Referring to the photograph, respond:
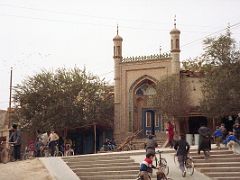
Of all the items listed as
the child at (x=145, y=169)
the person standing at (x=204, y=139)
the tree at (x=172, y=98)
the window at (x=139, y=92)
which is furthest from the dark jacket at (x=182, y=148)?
the window at (x=139, y=92)

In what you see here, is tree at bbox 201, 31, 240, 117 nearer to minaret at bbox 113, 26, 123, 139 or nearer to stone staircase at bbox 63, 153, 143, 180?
stone staircase at bbox 63, 153, 143, 180

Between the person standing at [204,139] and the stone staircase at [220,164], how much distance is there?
1.29ft

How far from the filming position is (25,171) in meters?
18.3

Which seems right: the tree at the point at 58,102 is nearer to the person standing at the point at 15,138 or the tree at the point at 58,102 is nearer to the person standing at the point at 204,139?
the person standing at the point at 15,138

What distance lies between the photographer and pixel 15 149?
2084 centimetres

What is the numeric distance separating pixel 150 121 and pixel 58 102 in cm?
751

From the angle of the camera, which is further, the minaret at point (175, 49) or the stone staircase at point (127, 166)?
the minaret at point (175, 49)

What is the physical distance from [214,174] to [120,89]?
20852mm

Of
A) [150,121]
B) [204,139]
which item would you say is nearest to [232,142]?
[204,139]

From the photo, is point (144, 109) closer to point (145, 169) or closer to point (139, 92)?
point (139, 92)

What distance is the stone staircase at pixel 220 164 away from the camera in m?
16.0

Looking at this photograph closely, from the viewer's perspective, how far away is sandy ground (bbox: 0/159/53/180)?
678 inches

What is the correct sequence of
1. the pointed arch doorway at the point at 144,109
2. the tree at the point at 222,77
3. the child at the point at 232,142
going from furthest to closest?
the pointed arch doorway at the point at 144,109, the tree at the point at 222,77, the child at the point at 232,142

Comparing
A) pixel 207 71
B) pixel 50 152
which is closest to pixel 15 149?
pixel 50 152
